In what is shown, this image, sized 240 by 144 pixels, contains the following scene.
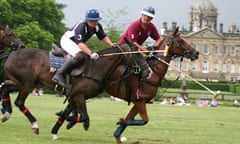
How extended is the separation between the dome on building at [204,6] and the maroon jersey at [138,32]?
580 ft

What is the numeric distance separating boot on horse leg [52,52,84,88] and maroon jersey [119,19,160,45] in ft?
5.19

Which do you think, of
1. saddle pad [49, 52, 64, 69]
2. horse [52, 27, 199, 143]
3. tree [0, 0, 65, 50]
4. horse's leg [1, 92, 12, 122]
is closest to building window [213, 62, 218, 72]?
tree [0, 0, 65, 50]

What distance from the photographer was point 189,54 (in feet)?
53.3

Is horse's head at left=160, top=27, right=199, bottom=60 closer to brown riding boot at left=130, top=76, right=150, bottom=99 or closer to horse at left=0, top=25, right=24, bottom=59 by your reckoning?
brown riding boot at left=130, top=76, right=150, bottom=99

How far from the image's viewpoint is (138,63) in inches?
605

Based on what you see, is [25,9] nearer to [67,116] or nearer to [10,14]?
[10,14]

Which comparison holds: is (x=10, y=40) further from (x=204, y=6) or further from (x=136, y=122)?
(x=204, y=6)

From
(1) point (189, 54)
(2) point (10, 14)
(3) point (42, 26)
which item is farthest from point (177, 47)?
(3) point (42, 26)

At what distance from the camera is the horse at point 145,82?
1526cm

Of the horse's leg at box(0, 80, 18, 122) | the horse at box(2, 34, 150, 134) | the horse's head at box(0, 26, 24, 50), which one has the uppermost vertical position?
the horse's head at box(0, 26, 24, 50)

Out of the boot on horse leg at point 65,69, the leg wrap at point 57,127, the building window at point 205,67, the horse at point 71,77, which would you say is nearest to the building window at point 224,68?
the building window at point 205,67

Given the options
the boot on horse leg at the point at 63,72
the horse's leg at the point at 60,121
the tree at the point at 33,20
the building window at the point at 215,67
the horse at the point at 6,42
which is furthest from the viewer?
the building window at the point at 215,67

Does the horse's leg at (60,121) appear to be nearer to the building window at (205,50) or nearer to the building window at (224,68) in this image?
the building window at (224,68)

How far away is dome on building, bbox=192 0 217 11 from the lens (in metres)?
192
